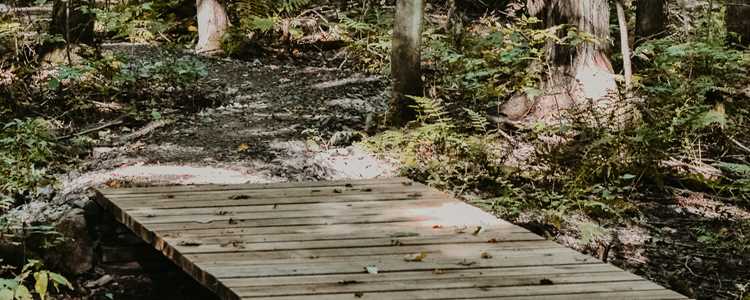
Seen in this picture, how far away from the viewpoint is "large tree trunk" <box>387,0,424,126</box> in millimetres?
10227

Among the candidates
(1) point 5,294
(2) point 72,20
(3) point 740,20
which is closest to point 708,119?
(3) point 740,20

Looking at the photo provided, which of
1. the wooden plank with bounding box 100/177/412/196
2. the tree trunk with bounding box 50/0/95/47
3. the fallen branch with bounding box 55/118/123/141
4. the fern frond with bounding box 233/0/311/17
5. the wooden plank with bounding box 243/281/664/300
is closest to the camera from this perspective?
the wooden plank with bounding box 243/281/664/300

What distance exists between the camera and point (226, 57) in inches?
619

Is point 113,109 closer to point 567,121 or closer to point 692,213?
point 567,121

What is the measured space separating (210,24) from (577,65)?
8355mm

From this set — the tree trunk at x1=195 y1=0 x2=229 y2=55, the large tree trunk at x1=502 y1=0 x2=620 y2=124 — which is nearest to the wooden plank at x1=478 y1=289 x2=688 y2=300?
the large tree trunk at x1=502 y1=0 x2=620 y2=124

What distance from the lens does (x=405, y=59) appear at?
10453 mm

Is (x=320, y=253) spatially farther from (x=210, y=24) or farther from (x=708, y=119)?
(x=210, y=24)

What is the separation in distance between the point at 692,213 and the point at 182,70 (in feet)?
23.5

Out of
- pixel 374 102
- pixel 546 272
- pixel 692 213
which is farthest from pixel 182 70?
pixel 546 272

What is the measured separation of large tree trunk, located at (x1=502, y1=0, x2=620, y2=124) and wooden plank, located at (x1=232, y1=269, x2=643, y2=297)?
5.27 metres

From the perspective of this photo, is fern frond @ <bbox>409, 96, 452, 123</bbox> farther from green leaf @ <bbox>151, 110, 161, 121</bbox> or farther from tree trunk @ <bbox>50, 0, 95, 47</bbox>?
tree trunk @ <bbox>50, 0, 95, 47</bbox>

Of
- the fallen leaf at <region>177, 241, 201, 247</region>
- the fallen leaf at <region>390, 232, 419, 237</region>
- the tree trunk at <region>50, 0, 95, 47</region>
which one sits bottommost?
the fallen leaf at <region>390, 232, 419, 237</region>

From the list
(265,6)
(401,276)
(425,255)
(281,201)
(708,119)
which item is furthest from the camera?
(265,6)
